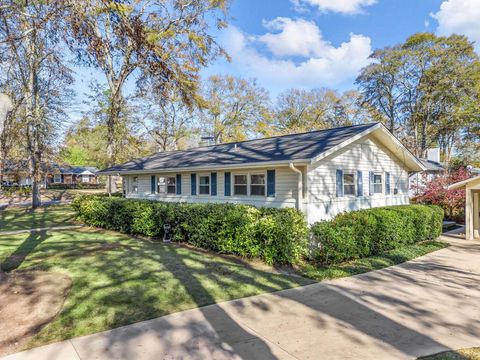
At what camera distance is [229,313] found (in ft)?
16.7

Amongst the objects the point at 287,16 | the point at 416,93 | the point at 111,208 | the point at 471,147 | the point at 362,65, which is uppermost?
the point at 362,65

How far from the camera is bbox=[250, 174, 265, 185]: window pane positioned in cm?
1097

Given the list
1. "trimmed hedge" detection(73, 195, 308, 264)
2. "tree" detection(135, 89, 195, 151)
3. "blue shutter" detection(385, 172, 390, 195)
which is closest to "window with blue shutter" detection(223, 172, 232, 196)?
"trimmed hedge" detection(73, 195, 308, 264)

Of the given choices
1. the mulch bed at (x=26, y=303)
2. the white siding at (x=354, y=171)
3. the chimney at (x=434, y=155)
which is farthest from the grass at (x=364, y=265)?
the chimney at (x=434, y=155)

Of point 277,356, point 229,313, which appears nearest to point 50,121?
point 229,313

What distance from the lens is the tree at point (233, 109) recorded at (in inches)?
1391

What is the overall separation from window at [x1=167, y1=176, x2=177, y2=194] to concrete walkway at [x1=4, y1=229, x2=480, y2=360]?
9431mm

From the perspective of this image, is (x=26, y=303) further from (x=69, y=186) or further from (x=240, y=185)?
(x=69, y=186)

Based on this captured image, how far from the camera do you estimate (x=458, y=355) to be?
389 centimetres

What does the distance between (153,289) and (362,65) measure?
35085 mm

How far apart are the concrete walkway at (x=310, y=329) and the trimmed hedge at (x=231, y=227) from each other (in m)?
1.61

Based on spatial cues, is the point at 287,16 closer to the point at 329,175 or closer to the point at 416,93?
the point at 329,175

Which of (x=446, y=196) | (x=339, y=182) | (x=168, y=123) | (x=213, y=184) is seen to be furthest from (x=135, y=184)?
(x=168, y=123)

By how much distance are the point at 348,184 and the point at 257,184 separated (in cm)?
340
